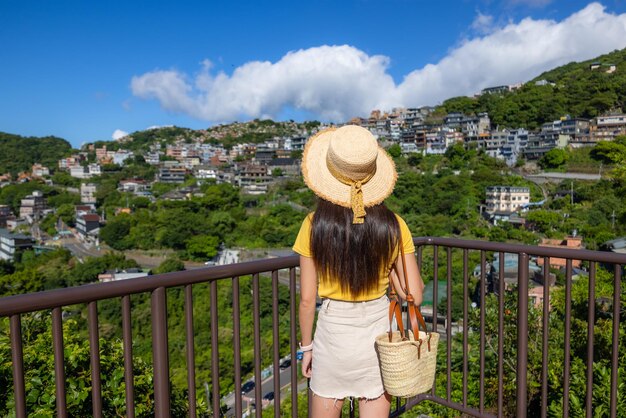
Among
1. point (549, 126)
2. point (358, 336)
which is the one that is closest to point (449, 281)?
point (358, 336)

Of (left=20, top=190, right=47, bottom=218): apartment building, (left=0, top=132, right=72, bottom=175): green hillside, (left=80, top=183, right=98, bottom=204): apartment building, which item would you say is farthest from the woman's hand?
(left=0, top=132, right=72, bottom=175): green hillside

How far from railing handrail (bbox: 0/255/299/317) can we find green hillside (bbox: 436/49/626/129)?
61476mm

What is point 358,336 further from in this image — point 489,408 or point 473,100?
point 473,100

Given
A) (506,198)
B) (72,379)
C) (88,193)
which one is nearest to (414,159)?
(506,198)

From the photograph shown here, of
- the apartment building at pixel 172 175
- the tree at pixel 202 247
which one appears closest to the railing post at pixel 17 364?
the tree at pixel 202 247

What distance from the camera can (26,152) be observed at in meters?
83.1

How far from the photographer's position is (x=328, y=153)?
131 centimetres

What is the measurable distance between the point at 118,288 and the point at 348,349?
65cm

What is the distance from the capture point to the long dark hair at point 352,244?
1.29m

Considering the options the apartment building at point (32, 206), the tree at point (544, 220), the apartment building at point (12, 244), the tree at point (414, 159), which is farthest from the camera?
the apartment building at point (32, 206)

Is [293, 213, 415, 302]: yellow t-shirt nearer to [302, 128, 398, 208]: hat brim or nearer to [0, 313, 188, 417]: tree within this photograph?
[302, 128, 398, 208]: hat brim

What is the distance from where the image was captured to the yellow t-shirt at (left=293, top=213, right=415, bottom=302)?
51.9 inches

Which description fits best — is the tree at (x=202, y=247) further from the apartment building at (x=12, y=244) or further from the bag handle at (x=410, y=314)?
the bag handle at (x=410, y=314)

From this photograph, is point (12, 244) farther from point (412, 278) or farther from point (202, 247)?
point (412, 278)
